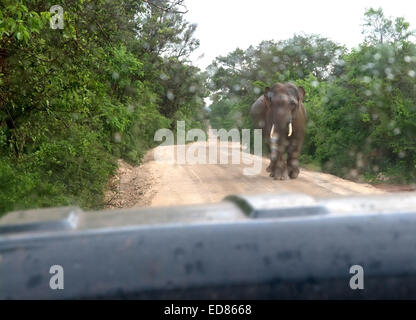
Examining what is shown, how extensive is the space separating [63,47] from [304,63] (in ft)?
106

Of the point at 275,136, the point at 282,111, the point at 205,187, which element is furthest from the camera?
the point at 275,136

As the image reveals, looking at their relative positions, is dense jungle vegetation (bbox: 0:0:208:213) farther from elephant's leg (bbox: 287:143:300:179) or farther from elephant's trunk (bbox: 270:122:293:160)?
elephant's leg (bbox: 287:143:300:179)

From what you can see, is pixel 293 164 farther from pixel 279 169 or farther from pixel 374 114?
pixel 374 114

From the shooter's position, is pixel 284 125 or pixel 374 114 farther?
pixel 374 114

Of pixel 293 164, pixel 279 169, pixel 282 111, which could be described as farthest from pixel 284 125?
pixel 293 164

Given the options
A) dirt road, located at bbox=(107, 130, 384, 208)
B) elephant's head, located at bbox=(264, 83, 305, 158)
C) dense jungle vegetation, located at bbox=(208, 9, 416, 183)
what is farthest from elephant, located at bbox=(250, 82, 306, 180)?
dense jungle vegetation, located at bbox=(208, 9, 416, 183)

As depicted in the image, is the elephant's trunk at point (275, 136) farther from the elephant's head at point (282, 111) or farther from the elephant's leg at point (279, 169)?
the elephant's leg at point (279, 169)

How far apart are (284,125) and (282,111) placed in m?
0.37

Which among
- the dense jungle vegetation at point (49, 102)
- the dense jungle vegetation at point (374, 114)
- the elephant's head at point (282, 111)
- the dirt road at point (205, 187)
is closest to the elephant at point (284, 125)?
the elephant's head at point (282, 111)

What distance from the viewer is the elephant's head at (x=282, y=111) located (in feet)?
46.5

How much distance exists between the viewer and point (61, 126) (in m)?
9.69

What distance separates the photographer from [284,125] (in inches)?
559

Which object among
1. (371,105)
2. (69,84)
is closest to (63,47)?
(69,84)

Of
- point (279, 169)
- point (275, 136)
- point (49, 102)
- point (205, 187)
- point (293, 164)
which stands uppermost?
point (49, 102)
